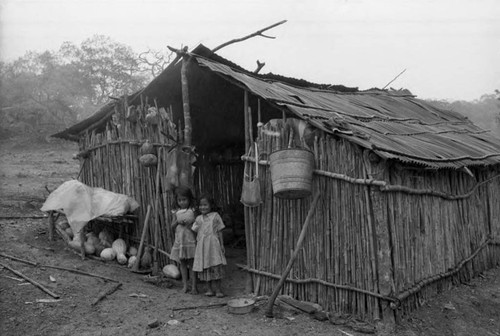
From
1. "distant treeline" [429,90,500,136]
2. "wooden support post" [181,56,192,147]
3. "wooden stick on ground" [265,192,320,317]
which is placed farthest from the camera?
"distant treeline" [429,90,500,136]

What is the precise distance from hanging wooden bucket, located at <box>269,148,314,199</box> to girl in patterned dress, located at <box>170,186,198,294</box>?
4.77ft

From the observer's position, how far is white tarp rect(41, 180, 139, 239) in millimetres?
6844

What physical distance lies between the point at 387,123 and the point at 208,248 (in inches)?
139

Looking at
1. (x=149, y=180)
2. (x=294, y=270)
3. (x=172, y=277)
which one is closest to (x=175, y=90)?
(x=149, y=180)

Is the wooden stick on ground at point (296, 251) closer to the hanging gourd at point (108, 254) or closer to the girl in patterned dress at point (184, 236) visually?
the girl in patterned dress at point (184, 236)

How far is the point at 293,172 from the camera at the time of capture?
16.3ft

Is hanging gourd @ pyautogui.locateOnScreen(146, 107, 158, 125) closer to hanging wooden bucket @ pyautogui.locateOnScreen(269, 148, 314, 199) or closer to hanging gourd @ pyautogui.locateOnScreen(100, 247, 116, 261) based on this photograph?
hanging gourd @ pyautogui.locateOnScreen(100, 247, 116, 261)

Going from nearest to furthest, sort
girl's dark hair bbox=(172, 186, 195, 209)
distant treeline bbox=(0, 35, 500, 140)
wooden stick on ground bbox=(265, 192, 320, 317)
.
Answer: wooden stick on ground bbox=(265, 192, 320, 317) → girl's dark hair bbox=(172, 186, 195, 209) → distant treeline bbox=(0, 35, 500, 140)

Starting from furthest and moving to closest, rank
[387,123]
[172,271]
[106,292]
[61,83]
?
[61,83] → [387,123] → [172,271] → [106,292]

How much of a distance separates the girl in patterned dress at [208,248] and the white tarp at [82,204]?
1604 mm

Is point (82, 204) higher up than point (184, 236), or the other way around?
point (82, 204)

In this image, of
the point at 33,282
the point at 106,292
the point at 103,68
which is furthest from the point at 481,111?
the point at 33,282

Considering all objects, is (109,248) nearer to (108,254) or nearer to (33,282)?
(108,254)

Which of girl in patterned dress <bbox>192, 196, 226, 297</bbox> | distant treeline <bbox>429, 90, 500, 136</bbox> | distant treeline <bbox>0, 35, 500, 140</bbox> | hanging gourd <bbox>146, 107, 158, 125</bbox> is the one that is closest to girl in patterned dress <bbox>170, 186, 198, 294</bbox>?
girl in patterned dress <bbox>192, 196, 226, 297</bbox>
